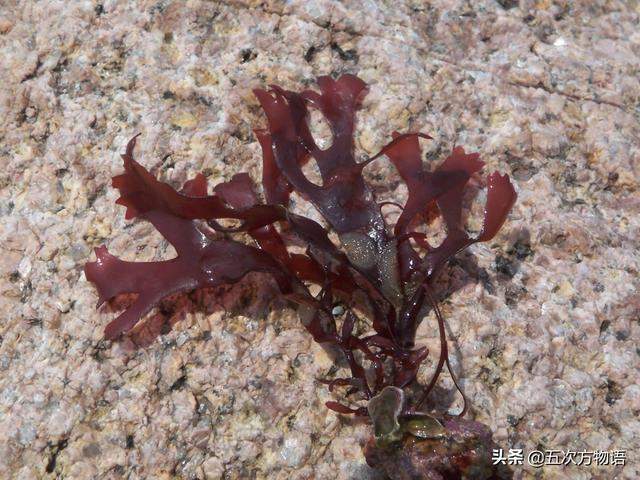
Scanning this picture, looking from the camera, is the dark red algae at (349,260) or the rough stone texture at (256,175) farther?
the rough stone texture at (256,175)

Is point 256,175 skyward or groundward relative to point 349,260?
skyward

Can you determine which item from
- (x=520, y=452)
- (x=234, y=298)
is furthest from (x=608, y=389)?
(x=234, y=298)

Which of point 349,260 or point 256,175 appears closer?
point 349,260

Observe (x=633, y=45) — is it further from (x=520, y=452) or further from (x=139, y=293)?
(x=139, y=293)

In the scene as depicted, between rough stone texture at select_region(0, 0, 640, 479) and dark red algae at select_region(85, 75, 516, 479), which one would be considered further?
rough stone texture at select_region(0, 0, 640, 479)
